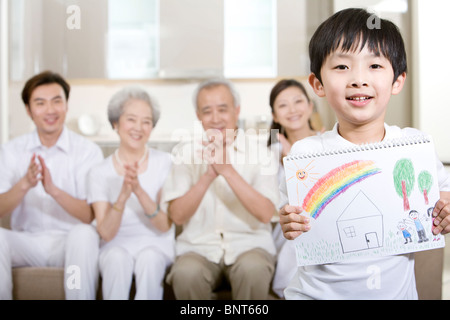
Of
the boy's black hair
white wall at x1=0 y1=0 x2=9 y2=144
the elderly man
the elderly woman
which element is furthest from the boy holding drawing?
white wall at x1=0 y1=0 x2=9 y2=144

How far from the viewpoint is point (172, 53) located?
193cm

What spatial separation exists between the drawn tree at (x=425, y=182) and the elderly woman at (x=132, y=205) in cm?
90

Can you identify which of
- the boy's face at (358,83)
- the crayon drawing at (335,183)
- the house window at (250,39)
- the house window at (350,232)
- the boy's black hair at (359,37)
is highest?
the house window at (250,39)

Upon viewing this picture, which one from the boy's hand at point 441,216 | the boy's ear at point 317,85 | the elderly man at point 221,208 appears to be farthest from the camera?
the elderly man at point 221,208

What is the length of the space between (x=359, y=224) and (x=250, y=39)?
3.91ft

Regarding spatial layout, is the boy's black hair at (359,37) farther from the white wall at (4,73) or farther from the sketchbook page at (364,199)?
the white wall at (4,73)

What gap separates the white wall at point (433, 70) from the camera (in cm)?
143

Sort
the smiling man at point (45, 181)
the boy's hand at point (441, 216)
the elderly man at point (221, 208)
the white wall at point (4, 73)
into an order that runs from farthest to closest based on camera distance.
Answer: the white wall at point (4, 73) → the smiling man at point (45, 181) → the elderly man at point (221, 208) → the boy's hand at point (441, 216)

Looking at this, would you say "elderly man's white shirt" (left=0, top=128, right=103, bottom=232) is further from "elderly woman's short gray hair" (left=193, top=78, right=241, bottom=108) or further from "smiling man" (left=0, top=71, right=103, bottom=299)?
"elderly woman's short gray hair" (left=193, top=78, right=241, bottom=108)

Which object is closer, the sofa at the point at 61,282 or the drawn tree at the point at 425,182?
the drawn tree at the point at 425,182

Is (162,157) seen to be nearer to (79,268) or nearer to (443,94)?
(79,268)

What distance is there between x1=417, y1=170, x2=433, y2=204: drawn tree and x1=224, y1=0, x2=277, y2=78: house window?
1.09 m

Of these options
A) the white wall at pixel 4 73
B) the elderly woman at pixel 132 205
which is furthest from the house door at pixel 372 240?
the white wall at pixel 4 73

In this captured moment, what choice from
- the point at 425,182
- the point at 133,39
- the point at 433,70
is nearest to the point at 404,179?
the point at 425,182
